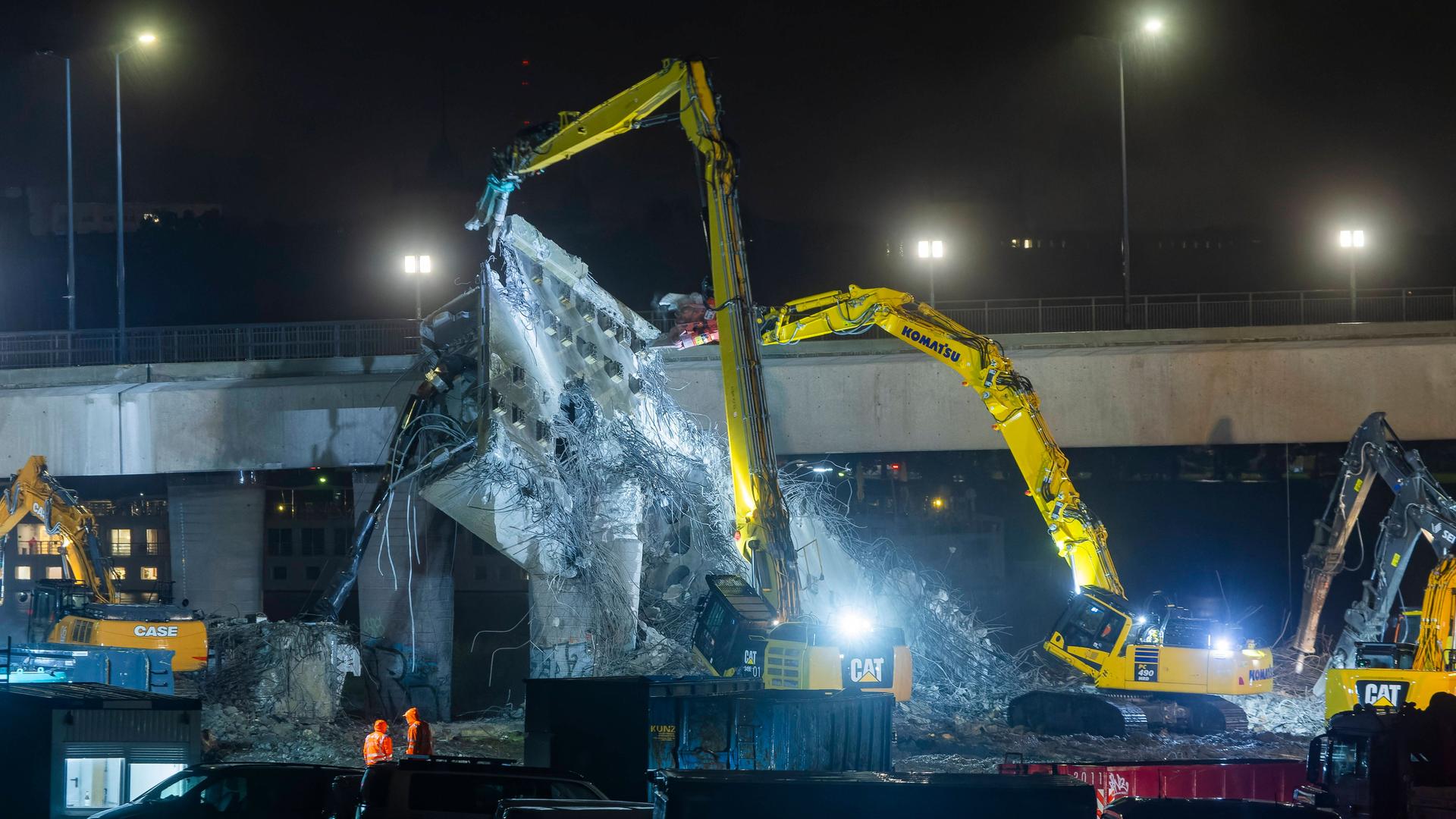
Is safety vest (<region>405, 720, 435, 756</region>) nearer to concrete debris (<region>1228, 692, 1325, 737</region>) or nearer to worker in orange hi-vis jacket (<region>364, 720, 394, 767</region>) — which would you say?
worker in orange hi-vis jacket (<region>364, 720, 394, 767</region>)

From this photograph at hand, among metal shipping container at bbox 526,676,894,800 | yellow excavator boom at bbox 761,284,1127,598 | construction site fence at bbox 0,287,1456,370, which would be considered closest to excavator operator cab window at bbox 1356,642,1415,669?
yellow excavator boom at bbox 761,284,1127,598

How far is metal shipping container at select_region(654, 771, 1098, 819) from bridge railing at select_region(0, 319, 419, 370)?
21.8m

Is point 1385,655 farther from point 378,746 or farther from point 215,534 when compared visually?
point 215,534

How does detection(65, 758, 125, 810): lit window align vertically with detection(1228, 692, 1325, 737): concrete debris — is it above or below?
above

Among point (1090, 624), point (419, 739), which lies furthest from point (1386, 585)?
point (419, 739)

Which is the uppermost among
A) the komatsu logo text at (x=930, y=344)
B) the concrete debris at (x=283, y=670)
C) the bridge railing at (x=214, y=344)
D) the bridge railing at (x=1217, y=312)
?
the bridge railing at (x=1217, y=312)

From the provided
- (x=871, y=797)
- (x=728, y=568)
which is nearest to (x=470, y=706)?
(x=728, y=568)

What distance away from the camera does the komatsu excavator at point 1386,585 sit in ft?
61.0

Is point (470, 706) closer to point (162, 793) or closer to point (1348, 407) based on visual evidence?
point (162, 793)

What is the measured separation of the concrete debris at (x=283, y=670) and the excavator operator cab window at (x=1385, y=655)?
15287 millimetres

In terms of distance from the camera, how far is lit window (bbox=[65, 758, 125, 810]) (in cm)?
1248

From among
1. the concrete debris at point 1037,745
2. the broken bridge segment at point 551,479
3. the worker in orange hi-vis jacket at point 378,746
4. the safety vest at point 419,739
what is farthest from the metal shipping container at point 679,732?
the broken bridge segment at point 551,479

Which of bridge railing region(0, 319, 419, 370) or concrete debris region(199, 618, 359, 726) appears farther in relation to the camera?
bridge railing region(0, 319, 419, 370)

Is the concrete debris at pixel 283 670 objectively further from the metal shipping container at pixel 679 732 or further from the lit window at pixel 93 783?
the metal shipping container at pixel 679 732
